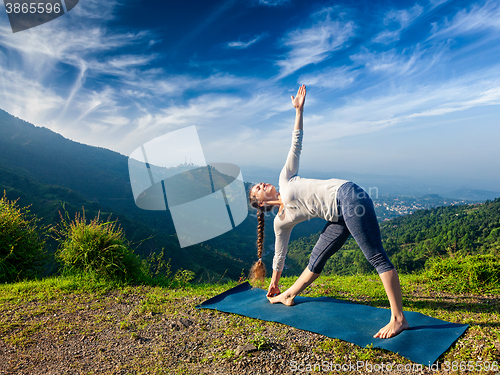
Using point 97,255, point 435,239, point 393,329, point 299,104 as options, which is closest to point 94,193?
point 97,255

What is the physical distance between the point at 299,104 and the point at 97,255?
3.59 m

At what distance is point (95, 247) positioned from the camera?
164 inches

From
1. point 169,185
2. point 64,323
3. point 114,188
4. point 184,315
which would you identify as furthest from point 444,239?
point 114,188

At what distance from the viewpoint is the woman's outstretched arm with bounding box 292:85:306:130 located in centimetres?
277

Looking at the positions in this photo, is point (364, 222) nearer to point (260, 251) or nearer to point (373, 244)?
point (373, 244)

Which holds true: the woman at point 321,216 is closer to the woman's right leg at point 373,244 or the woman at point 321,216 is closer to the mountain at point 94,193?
the woman's right leg at point 373,244

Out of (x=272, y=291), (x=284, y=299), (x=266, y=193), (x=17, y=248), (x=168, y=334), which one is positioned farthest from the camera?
(x=17, y=248)

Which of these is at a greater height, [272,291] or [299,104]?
[299,104]

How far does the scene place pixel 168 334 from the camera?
249 centimetres

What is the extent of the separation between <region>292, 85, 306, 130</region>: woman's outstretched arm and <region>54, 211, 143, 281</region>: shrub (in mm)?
3171

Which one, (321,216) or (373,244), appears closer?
(373,244)

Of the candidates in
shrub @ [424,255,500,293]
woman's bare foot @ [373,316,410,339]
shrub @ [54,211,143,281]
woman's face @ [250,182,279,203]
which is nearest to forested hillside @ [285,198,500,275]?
shrub @ [424,255,500,293]

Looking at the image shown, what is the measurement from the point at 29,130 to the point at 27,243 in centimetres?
7342

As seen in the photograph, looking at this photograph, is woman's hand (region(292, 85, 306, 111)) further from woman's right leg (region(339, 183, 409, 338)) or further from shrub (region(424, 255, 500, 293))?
shrub (region(424, 255, 500, 293))
